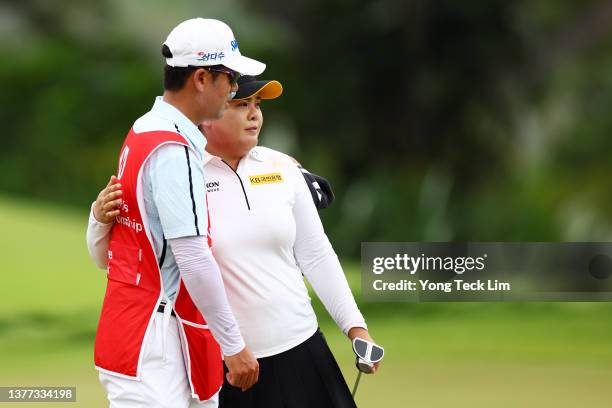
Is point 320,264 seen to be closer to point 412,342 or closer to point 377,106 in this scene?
point 412,342

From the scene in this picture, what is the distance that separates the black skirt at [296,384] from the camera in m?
3.52

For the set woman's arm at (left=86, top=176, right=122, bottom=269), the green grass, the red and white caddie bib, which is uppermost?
the green grass

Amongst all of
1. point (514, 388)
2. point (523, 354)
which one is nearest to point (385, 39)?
point (523, 354)

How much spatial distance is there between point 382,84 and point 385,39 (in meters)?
0.61

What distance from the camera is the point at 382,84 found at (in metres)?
16.4

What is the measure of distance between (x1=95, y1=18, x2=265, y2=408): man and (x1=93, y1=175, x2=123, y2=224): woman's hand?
0.02 meters

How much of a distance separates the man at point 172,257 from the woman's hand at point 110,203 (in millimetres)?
20

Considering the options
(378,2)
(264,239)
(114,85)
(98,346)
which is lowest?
(98,346)

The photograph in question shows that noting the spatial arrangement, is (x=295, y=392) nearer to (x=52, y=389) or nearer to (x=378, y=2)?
(x=52, y=389)

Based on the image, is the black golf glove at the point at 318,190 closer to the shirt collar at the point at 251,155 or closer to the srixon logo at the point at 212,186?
the shirt collar at the point at 251,155

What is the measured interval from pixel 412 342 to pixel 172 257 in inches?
235

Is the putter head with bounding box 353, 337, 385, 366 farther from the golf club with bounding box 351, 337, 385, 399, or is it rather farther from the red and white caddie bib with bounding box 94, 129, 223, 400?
the red and white caddie bib with bounding box 94, 129, 223, 400

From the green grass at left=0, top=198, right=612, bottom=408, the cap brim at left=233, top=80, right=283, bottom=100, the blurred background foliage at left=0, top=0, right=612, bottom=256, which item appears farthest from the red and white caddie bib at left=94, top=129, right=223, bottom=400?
the blurred background foliage at left=0, top=0, right=612, bottom=256

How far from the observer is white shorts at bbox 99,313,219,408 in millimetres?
2885
